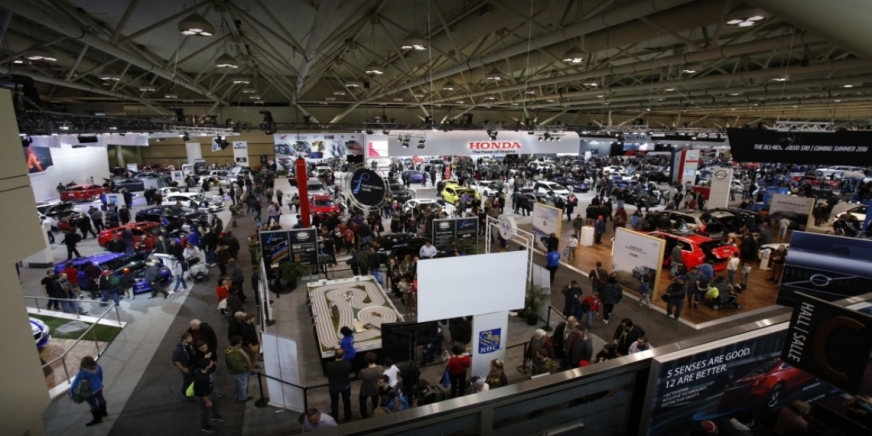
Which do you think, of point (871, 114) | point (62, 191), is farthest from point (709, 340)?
point (871, 114)

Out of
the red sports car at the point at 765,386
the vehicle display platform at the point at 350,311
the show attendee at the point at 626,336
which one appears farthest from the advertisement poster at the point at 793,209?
the vehicle display platform at the point at 350,311

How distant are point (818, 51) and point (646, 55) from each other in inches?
190

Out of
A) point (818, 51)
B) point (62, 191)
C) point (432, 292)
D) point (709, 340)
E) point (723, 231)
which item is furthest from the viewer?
point (62, 191)

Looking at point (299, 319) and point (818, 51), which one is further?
point (818, 51)

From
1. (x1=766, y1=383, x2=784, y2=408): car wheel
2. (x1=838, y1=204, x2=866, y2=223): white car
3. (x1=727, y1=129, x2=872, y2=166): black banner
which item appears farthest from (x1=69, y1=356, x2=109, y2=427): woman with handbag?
(x1=838, y1=204, x2=866, y2=223): white car

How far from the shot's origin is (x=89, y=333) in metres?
8.95

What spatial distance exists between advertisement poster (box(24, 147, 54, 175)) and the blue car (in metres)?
12.9

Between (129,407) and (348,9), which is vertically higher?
(348,9)

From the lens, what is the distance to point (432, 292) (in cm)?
617

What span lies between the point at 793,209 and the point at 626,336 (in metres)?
16.9

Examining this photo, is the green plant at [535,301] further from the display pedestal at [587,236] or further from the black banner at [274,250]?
the black banner at [274,250]

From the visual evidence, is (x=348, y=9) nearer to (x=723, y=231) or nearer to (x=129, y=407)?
(x=129, y=407)

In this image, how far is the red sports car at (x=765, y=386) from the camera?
4.28m

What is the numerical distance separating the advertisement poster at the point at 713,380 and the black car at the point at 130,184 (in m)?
31.6
